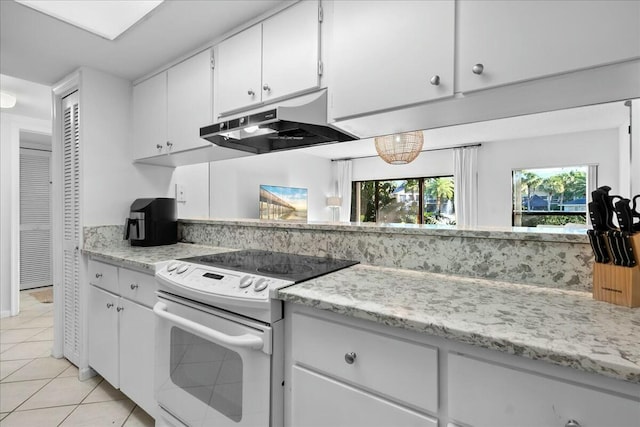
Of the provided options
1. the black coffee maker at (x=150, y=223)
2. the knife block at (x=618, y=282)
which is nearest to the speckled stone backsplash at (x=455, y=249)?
the knife block at (x=618, y=282)

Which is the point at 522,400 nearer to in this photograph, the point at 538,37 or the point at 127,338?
the point at 538,37

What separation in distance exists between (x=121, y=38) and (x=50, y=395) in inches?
84.3

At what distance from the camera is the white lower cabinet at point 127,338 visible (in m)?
1.55

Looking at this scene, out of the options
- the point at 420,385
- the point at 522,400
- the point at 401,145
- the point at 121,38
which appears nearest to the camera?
the point at 522,400

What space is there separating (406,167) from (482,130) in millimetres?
1908

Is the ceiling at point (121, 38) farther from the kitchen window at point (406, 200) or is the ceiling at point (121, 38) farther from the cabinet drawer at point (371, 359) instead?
the kitchen window at point (406, 200)

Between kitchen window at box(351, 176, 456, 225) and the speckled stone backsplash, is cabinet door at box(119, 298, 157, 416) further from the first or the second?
kitchen window at box(351, 176, 456, 225)

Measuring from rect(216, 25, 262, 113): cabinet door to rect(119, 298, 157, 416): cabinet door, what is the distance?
1143mm

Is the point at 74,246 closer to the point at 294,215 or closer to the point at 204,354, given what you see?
the point at 204,354

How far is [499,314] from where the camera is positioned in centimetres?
78

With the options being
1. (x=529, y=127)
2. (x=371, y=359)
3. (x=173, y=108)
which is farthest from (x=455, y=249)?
(x=529, y=127)

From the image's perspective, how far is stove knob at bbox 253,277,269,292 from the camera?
3.40ft

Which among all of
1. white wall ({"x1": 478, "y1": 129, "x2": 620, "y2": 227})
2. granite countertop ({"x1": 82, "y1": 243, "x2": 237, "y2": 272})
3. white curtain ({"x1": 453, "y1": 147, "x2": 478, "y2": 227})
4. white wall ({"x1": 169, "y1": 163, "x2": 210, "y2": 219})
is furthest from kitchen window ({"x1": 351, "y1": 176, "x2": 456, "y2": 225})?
granite countertop ({"x1": 82, "y1": 243, "x2": 237, "y2": 272})

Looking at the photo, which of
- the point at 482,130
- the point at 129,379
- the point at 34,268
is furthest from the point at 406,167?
the point at 34,268
